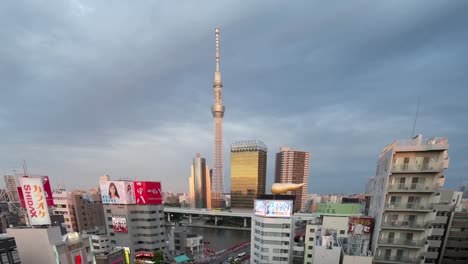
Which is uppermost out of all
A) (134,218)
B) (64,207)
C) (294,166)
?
(134,218)

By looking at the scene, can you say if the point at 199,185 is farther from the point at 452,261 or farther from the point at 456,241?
the point at 456,241

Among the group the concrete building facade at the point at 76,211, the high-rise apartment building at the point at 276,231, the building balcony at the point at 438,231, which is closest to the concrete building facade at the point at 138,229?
the concrete building facade at the point at 76,211

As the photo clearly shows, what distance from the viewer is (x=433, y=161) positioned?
54.9 feet

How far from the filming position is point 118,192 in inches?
1833

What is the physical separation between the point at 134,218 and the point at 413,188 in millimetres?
48540

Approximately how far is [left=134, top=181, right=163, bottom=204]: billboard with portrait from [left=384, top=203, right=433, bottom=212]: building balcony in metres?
44.5

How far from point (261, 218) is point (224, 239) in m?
52.6

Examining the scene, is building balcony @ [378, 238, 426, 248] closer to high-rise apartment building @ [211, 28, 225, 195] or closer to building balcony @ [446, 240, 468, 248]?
building balcony @ [446, 240, 468, 248]

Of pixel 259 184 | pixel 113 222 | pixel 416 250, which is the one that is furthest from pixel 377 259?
pixel 259 184

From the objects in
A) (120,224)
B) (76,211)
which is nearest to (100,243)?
(120,224)

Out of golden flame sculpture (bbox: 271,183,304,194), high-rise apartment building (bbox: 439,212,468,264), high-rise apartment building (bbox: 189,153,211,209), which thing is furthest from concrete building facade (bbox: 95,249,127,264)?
high-rise apartment building (bbox: 189,153,211,209)

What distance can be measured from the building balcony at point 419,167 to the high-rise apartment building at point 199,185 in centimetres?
14968

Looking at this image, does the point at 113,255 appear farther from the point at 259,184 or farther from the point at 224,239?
the point at 259,184

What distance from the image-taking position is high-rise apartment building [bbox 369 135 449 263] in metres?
16.8
